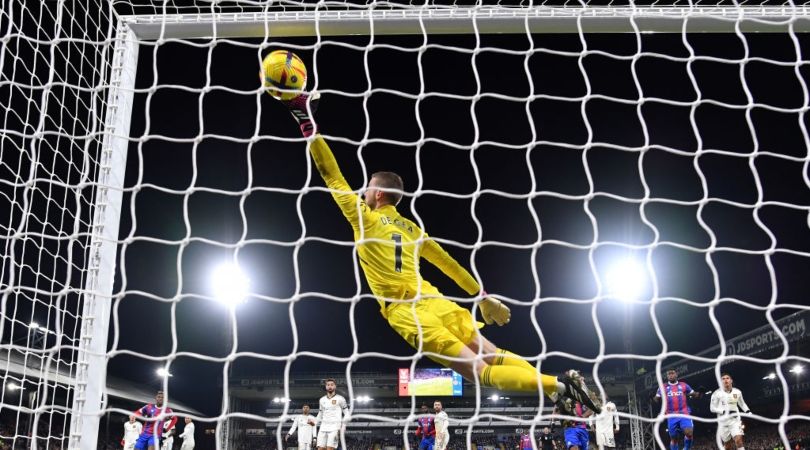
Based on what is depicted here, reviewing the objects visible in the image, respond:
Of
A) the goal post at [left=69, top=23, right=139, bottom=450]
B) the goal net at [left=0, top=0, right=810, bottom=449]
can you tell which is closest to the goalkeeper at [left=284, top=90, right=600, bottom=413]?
the goal net at [left=0, top=0, right=810, bottom=449]

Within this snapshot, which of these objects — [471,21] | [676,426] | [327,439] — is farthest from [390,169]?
[471,21]

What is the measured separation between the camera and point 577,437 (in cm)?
1004

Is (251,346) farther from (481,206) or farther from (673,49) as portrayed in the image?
(673,49)

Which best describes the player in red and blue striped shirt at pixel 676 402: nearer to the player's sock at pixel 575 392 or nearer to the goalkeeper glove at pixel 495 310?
the player's sock at pixel 575 392

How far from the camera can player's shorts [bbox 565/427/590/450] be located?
9.90m

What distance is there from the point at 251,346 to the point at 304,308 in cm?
299

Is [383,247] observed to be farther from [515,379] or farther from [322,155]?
[515,379]

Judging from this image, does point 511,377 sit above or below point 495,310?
below

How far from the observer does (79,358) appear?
3133mm

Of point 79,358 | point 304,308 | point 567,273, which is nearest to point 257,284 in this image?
point 304,308

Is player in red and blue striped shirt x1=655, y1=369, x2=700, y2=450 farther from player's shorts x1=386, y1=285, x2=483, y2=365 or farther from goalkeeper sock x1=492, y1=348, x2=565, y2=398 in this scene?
player's shorts x1=386, y1=285, x2=483, y2=365

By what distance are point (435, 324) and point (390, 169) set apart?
39.3 feet

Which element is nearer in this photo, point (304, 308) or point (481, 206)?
point (481, 206)

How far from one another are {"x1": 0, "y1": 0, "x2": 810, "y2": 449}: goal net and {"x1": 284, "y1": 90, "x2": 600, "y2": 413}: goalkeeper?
0.65ft
